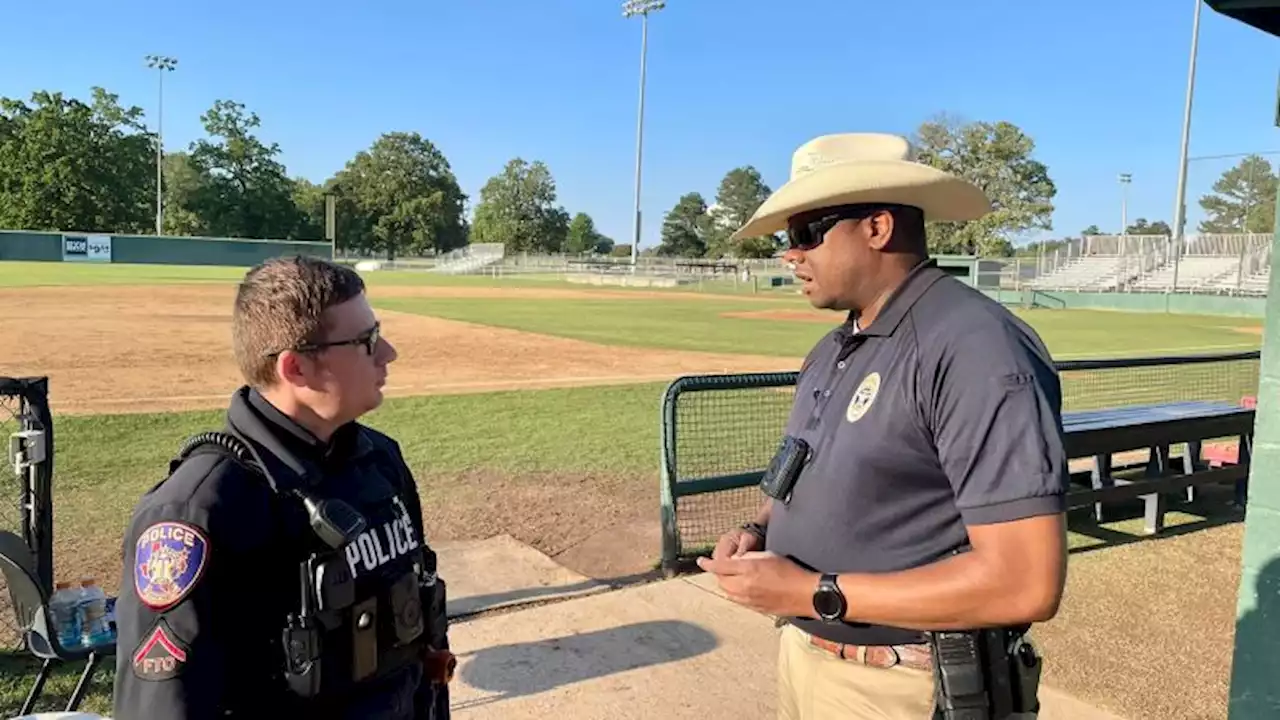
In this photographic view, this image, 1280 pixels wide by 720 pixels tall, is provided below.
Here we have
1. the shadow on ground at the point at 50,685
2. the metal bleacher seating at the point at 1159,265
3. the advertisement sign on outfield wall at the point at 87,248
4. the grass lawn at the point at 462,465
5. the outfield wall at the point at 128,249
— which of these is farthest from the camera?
the advertisement sign on outfield wall at the point at 87,248

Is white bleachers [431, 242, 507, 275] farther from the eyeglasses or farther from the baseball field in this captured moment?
the eyeglasses

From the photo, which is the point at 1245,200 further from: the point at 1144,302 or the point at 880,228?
the point at 880,228

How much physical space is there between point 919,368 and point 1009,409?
21 centimetres

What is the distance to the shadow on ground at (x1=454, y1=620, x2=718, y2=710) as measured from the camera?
3898mm

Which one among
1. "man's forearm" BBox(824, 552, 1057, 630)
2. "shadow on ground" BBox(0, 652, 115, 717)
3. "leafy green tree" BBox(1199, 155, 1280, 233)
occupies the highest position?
"leafy green tree" BBox(1199, 155, 1280, 233)

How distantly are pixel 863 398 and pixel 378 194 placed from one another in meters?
118

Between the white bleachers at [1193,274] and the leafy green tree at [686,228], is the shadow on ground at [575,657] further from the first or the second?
the leafy green tree at [686,228]

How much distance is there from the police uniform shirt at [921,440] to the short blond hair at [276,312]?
112cm

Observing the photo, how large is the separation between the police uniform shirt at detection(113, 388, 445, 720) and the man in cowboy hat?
751 millimetres

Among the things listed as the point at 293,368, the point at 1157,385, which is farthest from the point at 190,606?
the point at 1157,385

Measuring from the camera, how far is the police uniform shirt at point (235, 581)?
1.51 m

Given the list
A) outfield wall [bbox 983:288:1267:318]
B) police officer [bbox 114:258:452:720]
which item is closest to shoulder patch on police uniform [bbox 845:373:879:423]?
police officer [bbox 114:258:452:720]

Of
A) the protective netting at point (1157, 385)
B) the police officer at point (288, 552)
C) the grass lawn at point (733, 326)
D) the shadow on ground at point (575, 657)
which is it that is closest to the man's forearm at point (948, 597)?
the police officer at point (288, 552)

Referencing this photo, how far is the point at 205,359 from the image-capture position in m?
15.4
